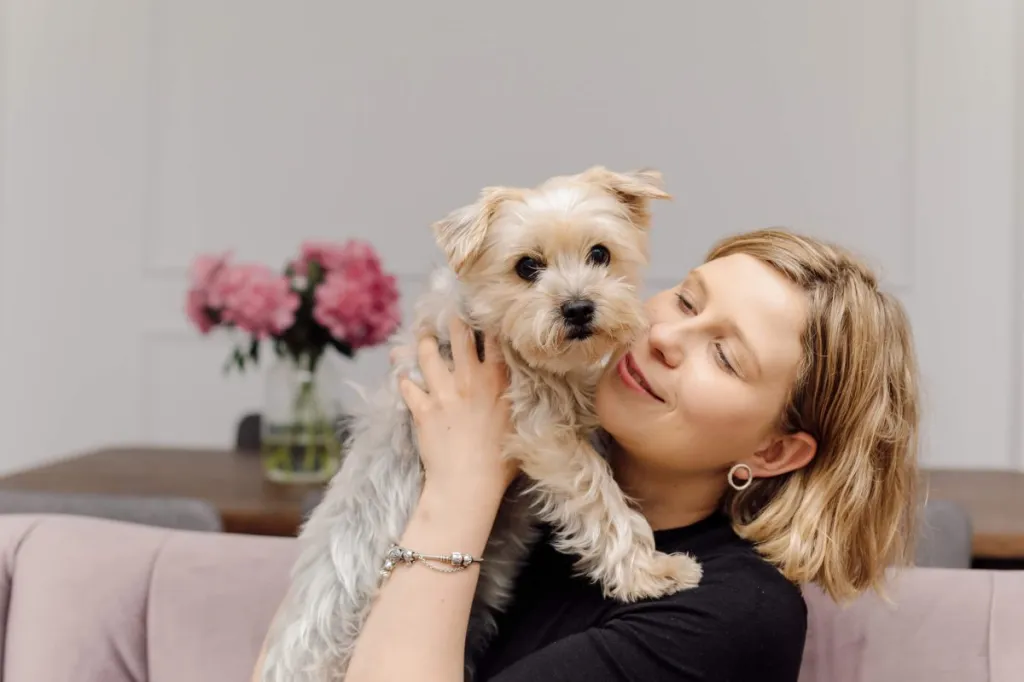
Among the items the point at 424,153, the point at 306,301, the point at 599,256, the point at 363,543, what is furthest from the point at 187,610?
the point at 424,153

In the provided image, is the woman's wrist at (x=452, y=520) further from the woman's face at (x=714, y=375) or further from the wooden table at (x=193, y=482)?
the wooden table at (x=193, y=482)

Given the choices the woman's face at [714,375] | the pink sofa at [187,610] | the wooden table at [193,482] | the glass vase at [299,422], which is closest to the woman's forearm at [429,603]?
the woman's face at [714,375]

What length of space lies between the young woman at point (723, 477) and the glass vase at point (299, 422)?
3.30 feet

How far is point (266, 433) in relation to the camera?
7.31 ft

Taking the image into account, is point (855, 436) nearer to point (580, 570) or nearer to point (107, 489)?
point (580, 570)

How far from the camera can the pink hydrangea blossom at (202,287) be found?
212cm

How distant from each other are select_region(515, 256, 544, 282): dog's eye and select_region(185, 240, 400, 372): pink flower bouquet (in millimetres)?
888

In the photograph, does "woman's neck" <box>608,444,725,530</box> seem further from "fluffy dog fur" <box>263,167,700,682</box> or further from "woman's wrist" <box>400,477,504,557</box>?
"woman's wrist" <box>400,477,504,557</box>

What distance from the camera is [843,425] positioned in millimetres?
1190

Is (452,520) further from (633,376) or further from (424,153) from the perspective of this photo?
(424,153)

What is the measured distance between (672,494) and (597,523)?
154 millimetres

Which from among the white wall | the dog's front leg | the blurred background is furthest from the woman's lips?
the white wall

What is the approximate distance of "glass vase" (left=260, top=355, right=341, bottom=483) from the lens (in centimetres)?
220

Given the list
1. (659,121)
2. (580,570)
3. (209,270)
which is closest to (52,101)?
(209,270)
